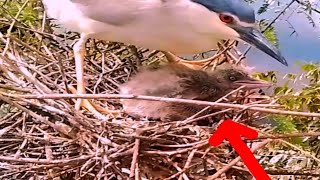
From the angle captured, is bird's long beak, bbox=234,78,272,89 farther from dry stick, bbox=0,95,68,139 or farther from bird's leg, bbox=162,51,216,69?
dry stick, bbox=0,95,68,139

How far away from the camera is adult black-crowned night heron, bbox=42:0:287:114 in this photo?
1.01m

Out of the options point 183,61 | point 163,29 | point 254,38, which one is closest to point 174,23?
point 163,29

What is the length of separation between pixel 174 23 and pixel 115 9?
0.09 meters

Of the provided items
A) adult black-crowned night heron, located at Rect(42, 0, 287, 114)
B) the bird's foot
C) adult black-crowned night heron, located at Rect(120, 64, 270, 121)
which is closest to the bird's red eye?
adult black-crowned night heron, located at Rect(42, 0, 287, 114)

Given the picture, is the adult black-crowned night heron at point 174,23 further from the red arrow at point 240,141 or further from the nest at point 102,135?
the red arrow at point 240,141

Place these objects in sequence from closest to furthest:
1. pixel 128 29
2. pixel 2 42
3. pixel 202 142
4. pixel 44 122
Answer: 1. pixel 202 142
2. pixel 44 122
3. pixel 128 29
4. pixel 2 42

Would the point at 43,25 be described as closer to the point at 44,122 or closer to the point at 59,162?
the point at 44,122

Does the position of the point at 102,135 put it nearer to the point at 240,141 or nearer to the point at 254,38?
the point at 240,141

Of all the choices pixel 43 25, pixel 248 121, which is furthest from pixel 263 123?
pixel 43 25

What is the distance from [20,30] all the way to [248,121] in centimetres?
52

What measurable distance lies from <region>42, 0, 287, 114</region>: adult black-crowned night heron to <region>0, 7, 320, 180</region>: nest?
0.24 ft

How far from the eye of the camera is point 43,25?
128 cm

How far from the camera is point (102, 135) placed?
34.3 inches

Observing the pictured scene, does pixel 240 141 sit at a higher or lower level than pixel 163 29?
lower
